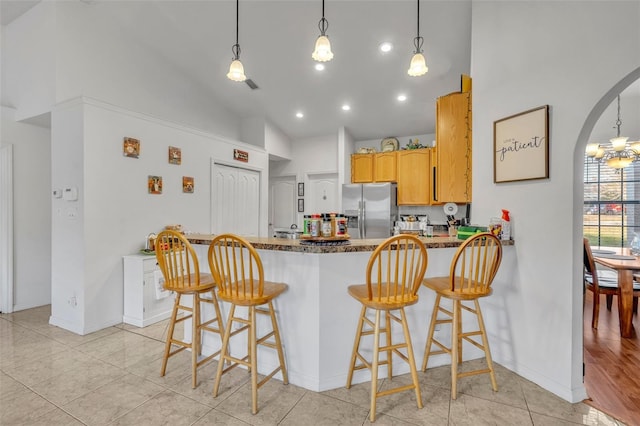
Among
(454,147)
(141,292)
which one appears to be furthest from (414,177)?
(141,292)

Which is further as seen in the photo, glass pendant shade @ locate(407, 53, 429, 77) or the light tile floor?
glass pendant shade @ locate(407, 53, 429, 77)

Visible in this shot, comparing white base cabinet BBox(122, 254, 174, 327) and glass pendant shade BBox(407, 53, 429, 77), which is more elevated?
glass pendant shade BBox(407, 53, 429, 77)

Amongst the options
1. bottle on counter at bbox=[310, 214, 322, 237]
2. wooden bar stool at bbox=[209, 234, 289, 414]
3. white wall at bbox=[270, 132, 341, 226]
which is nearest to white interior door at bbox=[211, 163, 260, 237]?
white wall at bbox=[270, 132, 341, 226]

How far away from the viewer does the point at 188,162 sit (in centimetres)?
409

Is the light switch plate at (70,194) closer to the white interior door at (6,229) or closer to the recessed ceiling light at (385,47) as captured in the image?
the white interior door at (6,229)

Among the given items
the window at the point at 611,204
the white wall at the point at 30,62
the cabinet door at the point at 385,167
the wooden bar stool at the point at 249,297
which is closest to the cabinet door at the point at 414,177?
the cabinet door at the point at 385,167

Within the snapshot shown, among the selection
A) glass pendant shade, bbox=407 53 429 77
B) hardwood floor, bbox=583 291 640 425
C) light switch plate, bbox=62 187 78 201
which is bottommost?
hardwood floor, bbox=583 291 640 425

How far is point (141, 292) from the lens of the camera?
3.19m

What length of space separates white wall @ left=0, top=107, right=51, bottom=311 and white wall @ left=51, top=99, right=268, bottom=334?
0.82m

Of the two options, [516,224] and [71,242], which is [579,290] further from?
[71,242]

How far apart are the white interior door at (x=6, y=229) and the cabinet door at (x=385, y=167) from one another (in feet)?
16.7

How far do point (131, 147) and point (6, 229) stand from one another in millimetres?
1808

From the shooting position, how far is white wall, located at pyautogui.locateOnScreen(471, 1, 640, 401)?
1.76m

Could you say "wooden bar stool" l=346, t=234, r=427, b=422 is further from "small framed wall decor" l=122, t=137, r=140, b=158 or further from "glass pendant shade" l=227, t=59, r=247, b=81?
"small framed wall decor" l=122, t=137, r=140, b=158
